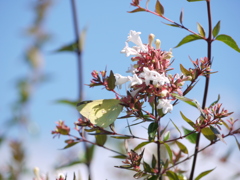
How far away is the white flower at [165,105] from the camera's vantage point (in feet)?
2.58

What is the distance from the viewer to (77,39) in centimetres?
192

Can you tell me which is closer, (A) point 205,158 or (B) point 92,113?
(B) point 92,113

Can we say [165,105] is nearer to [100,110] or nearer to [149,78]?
[149,78]

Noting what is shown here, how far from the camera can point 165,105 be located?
79 cm

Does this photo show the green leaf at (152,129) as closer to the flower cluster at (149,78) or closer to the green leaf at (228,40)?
the flower cluster at (149,78)

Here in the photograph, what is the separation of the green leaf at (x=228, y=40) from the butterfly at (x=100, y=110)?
372 mm

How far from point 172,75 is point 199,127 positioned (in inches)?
5.9

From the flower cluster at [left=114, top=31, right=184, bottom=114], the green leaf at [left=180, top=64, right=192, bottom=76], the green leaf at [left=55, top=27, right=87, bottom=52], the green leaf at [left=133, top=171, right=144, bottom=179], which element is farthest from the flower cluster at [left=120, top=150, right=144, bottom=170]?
the green leaf at [left=55, top=27, right=87, bottom=52]

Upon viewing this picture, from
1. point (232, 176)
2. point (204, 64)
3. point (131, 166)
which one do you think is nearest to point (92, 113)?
point (131, 166)

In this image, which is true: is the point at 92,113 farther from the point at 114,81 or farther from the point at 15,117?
the point at 15,117

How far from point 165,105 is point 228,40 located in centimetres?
34

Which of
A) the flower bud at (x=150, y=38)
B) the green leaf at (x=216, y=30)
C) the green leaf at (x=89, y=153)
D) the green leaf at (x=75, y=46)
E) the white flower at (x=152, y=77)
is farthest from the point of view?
the green leaf at (x=75, y=46)

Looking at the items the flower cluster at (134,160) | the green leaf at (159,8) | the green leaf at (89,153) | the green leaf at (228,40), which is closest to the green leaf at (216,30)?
the green leaf at (228,40)

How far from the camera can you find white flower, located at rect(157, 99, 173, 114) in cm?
79
